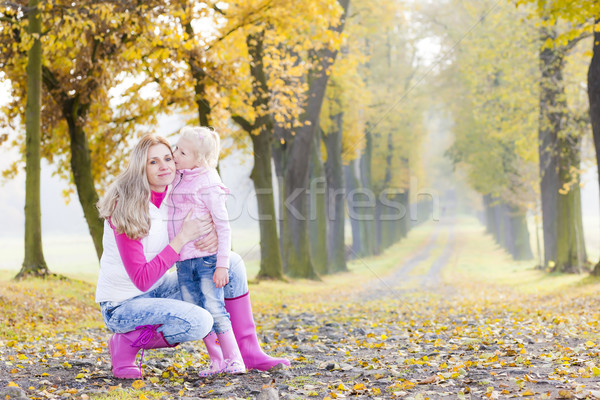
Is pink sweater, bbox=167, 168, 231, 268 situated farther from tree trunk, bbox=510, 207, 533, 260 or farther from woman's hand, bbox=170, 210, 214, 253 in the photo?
tree trunk, bbox=510, 207, 533, 260

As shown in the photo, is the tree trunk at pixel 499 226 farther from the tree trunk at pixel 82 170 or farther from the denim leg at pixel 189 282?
the denim leg at pixel 189 282

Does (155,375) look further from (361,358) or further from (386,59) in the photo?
(386,59)

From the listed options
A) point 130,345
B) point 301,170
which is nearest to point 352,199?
point 301,170

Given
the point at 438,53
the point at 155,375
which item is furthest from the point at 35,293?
the point at 438,53

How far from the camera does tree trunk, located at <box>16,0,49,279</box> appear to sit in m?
11.9

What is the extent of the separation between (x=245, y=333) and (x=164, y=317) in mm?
824

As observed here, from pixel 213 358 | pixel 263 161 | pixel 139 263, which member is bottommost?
pixel 213 358

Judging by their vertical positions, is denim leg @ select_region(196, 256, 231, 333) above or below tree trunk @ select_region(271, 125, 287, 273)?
below

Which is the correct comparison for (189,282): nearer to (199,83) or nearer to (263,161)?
(199,83)

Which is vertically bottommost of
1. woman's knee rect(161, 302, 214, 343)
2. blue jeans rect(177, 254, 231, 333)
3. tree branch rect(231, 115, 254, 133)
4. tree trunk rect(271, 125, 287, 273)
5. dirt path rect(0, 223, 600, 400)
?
dirt path rect(0, 223, 600, 400)

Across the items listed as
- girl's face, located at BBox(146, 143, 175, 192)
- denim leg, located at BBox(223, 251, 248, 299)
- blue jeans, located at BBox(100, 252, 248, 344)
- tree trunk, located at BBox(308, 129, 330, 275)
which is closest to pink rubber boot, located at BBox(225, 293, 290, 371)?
denim leg, located at BBox(223, 251, 248, 299)

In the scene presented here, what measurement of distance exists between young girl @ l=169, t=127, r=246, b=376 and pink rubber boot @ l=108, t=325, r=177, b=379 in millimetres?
426

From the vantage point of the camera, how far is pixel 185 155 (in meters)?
5.14

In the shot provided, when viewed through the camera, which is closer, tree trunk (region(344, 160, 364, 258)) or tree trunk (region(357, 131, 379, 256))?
tree trunk (region(344, 160, 364, 258))
